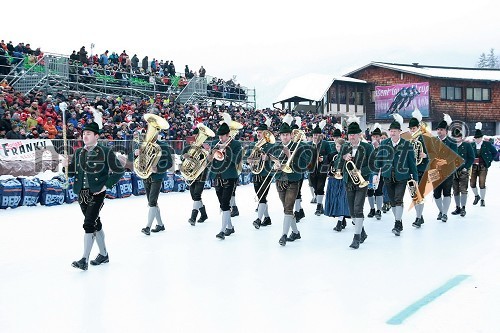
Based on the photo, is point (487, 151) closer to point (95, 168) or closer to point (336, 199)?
point (336, 199)

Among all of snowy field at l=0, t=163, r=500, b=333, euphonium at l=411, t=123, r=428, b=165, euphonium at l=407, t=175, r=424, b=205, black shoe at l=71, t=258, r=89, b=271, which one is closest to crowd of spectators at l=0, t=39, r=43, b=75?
snowy field at l=0, t=163, r=500, b=333

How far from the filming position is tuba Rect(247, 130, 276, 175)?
958cm

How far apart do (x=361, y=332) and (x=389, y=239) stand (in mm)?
4869

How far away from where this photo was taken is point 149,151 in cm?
968

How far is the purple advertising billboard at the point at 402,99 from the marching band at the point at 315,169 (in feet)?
102

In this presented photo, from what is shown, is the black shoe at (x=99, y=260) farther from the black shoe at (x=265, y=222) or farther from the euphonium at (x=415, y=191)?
the euphonium at (x=415, y=191)

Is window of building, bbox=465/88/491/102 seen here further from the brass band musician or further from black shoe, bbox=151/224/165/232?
black shoe, bbox=151/224/165/232

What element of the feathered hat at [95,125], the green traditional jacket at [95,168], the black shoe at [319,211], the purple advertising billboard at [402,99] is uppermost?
the purple advertising billboard at [402,99]

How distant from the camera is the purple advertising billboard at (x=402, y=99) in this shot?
4181 centimetres

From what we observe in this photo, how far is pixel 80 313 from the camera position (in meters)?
5.15

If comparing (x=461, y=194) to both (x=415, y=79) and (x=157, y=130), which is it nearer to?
(x=157, y=130)

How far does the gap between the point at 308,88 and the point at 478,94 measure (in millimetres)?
14667

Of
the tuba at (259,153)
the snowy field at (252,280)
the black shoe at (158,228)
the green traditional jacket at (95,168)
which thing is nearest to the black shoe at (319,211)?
the snowy field at (252,280)

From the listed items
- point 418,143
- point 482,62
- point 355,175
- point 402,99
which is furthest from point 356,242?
point 482,62
